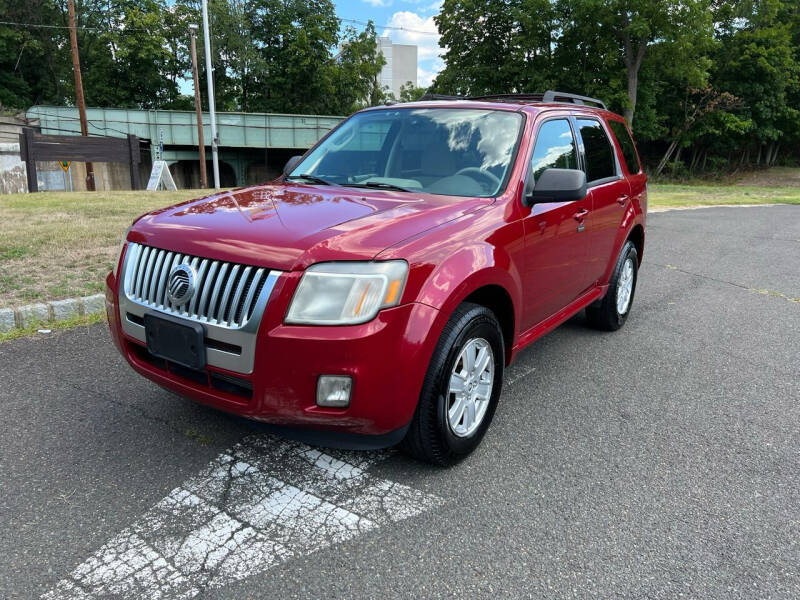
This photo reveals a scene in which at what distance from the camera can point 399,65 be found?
332 feet

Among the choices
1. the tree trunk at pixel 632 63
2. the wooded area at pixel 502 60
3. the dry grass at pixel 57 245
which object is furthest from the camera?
the wooded area at pixel 502 60

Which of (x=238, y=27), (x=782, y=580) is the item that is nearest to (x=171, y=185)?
(x=782, y=580)

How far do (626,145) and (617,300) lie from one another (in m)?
1.44

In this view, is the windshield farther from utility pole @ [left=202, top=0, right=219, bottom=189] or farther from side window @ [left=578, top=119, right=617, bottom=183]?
utility pole @ [left=202, top=0, right=219, bottom=189]

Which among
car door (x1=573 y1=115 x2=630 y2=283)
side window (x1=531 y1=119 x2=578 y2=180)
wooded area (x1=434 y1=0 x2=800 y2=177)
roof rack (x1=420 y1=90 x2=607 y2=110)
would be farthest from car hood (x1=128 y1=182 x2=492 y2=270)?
wooded area (x1=434 y1=0 x2=800 y2=177)

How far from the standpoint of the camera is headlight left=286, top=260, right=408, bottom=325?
2400 mm

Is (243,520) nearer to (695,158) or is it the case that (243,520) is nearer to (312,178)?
(312,178)

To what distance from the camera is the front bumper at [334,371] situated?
7.79 feet

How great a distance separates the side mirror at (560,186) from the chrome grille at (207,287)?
167cm

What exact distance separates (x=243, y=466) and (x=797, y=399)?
3529mm

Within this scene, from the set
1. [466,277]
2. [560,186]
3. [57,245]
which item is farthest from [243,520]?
[57,245]

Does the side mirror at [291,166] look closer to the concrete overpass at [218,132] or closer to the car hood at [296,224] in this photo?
the car hood at [296,224]

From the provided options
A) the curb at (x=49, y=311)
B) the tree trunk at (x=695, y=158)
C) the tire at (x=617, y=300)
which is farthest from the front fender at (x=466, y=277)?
the tree trunk at (x=695, y=158)

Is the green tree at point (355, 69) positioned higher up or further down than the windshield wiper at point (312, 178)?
higher up
